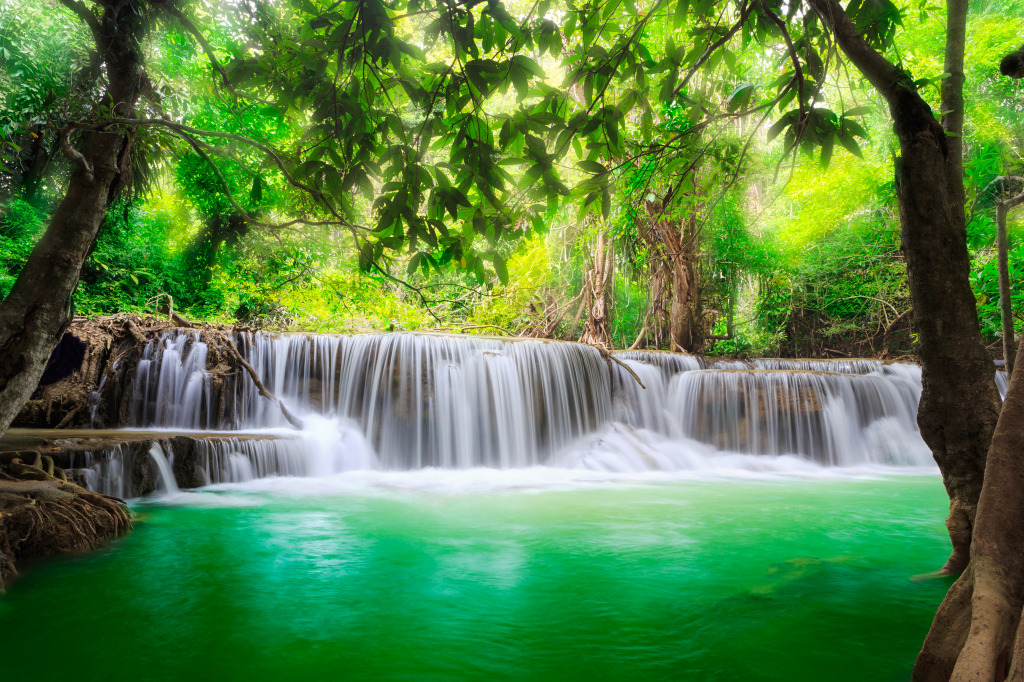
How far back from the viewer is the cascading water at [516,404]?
9.63m

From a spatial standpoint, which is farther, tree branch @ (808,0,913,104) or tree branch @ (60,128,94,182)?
tree branch @ (60,128,94,182)

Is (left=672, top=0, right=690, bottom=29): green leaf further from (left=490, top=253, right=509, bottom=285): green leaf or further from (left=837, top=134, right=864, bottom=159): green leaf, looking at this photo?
(left=490, top=253, right=509, bottom=285): green leaf

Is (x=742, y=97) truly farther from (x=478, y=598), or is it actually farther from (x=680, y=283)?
(x=680, y=283)

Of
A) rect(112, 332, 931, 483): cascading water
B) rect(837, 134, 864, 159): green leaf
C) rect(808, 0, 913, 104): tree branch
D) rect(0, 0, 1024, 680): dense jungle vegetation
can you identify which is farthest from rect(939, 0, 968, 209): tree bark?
rect(112, 332, 931, 483): cascading water

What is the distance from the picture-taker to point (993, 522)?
186 cm

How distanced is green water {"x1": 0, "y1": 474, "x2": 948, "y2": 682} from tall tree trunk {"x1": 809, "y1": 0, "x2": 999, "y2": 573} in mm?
1010

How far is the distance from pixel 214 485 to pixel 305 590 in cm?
421

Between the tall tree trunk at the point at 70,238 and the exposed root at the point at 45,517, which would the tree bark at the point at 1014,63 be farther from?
the exposed root at the point at 45,517

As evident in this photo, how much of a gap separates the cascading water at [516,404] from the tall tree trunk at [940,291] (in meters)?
8.02

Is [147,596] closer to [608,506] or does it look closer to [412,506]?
[412,506]

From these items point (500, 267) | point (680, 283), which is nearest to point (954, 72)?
point (500, 267)

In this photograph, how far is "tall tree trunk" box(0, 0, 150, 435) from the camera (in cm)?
341

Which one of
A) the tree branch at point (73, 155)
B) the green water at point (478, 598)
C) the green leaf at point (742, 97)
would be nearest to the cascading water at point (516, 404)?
the green water at point (478, 598)

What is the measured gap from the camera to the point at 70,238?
3.64 meters
